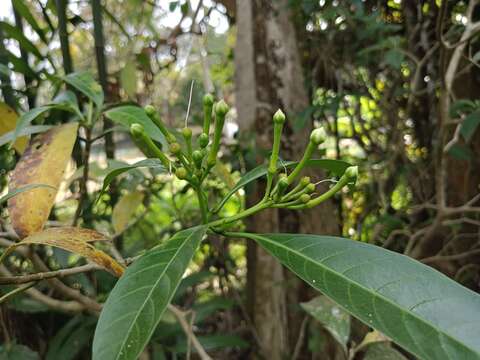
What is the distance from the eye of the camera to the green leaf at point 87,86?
668 millimetres

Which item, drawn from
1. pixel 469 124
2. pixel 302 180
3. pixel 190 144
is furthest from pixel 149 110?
pixel 469 124

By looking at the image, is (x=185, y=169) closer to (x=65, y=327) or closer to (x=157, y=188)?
(x=65, y=327)

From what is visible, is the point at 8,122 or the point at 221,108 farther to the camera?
the point at 8,122

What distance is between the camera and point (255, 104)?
108cm

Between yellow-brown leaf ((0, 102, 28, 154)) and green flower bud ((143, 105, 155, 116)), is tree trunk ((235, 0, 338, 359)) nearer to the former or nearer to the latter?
yellow-brown leaf ((0, 102, 28, 154))

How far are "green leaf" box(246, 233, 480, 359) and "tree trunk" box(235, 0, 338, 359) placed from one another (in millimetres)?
615

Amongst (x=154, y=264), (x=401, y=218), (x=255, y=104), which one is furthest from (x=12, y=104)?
(x=401, y=218)

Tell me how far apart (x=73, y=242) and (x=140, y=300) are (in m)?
0.11

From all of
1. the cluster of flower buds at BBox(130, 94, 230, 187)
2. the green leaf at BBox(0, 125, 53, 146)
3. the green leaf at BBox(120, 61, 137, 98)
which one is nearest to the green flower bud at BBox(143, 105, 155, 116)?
the cluster of flower buds at BBox(130, 94, 230, 187)

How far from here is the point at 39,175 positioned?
0.56m

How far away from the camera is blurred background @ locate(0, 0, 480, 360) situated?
840 millimetres

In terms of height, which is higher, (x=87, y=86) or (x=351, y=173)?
(x=87, y=86)

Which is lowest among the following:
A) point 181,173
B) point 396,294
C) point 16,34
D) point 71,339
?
point 71,339

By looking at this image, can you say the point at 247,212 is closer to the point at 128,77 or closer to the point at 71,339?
the point at 71,339
